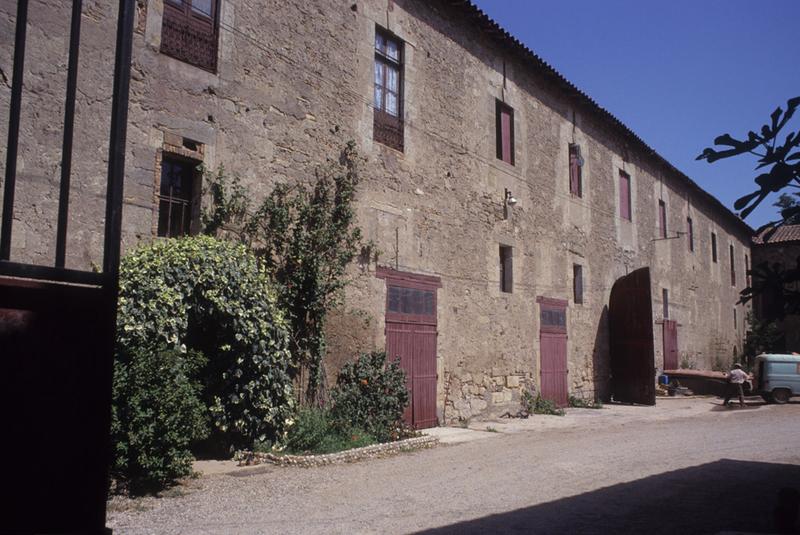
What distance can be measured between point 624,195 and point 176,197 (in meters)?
14.4

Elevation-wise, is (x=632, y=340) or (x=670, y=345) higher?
(x=632, y=340)

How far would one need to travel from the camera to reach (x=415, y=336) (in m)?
10.6

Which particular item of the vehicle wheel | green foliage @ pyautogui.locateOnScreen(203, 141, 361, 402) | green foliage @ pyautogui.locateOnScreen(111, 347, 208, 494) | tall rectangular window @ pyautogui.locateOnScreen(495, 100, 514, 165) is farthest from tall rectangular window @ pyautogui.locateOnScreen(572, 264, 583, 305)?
green foliage @ pyautogui.locateOnScreen(111, 347, 208, 494)

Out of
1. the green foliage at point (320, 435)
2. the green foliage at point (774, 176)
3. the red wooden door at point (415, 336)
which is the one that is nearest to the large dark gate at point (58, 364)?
the green foliage at point (774, 176)

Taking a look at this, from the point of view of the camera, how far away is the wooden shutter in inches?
723

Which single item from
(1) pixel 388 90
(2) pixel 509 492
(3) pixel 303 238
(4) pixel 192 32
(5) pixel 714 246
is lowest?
(2) pixel 509 492

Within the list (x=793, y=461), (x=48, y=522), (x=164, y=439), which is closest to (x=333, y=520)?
(x=164, y=439)

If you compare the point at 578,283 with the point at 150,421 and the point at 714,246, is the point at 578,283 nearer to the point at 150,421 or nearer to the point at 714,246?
the point at 150,421

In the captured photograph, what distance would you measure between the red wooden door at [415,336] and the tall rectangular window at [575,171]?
20.9 feet

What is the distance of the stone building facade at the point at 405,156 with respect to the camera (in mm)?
6727

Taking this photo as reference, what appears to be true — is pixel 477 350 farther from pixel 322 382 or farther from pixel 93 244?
pixel 93 244

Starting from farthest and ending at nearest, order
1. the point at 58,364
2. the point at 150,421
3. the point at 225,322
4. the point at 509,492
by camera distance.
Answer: the point at 225,322
the point at 509,492
the point at 150,421
the point at 58,364

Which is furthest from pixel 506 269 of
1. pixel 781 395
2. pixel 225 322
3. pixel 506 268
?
pixel 781 395

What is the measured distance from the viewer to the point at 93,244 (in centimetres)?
657
